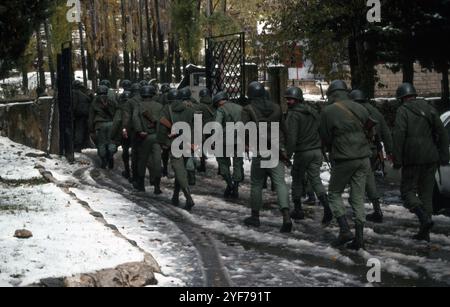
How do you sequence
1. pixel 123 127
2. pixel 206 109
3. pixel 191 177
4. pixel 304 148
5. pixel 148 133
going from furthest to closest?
1. pixel 206 109
2. pixel 123 127
3. pixel 191 177
4. pixel 148 133
5. pixel 304 148

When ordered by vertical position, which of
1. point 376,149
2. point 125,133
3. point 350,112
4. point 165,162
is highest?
point 350,112

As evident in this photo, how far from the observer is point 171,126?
1175 cm

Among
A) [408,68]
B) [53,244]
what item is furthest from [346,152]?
[408,68]

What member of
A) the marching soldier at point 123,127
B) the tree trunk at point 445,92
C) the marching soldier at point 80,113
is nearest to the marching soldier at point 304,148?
the marching soldier at point 123,127

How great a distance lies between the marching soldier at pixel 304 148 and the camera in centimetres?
1027

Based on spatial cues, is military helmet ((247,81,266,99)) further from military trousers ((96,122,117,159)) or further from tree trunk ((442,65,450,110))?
tree trunk ((442,65,450,110))

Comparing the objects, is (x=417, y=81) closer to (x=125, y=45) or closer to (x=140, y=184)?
(x=125, y=45)

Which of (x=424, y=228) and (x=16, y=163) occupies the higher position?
(x=16, y=163)

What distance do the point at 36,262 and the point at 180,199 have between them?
19.3 feet

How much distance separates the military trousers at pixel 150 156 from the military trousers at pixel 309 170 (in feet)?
11.1

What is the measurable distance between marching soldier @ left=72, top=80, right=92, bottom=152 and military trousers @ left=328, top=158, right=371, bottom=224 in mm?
11437

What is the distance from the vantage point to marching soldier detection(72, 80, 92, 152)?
61.5 feet

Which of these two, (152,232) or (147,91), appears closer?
(152,232)

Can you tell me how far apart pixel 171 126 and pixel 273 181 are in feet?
8.78
